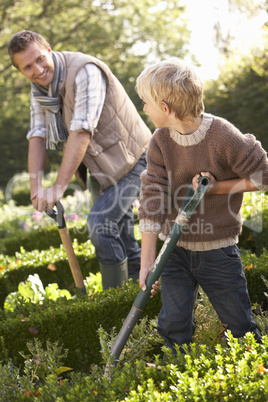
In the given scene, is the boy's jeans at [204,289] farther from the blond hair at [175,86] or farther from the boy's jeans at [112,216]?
the boy's jeans at [112,216]

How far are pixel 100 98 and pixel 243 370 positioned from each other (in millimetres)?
2073

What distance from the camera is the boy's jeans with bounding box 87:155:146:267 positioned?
3.33 m

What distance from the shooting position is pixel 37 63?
127 inches

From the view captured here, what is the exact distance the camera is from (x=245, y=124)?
12773 mm

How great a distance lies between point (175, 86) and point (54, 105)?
4.77ft

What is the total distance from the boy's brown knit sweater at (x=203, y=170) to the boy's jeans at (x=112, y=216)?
89cm

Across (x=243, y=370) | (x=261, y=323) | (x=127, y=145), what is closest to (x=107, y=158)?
(x=127, y=145)

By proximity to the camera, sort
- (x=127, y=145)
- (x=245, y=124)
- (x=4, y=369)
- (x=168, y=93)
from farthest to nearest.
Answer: (x=245, y=124) → (x=127, y=145) → (x=4, y=369) → (x=168, y=93)

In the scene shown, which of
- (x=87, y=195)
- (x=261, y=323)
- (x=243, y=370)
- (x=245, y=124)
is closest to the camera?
(x=243, y=370)

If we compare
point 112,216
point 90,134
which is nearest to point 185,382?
point 112,216

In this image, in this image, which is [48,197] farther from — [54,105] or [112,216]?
[54,105]

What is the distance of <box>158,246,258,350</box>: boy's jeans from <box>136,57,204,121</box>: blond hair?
690mm

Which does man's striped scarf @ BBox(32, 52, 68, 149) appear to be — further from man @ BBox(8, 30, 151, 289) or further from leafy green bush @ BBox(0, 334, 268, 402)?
leafy green bush @ BBox(0, 334, 268, 402)

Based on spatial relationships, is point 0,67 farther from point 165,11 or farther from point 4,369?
point 4,369
